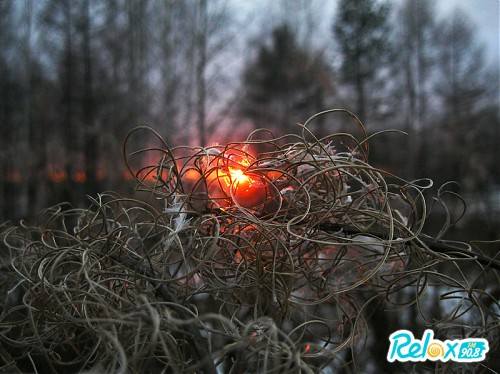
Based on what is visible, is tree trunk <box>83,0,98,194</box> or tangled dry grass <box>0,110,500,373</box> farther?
tree trunk <box>83,0,98,194</box>

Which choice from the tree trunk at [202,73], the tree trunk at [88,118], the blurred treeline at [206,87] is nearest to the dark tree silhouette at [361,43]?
the blurred treeline at [206,87]

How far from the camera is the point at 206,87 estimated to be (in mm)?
5840

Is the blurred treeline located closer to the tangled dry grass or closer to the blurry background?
the blurry background

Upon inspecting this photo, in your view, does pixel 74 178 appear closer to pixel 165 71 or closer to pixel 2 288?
pixel 165 71

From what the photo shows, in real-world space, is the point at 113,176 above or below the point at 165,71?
below

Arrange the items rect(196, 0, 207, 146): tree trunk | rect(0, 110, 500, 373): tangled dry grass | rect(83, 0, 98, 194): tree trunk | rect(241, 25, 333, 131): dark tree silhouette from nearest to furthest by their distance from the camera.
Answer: rect(0, 110, 500, 373): tangled dry grass
rect(196, 0, 207, 146): tree trunk
rect(83, 0, 98, 194): tree trunk
rect(241, 25, 333, 131): dark tree silhouette

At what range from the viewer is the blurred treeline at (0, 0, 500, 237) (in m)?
5.68

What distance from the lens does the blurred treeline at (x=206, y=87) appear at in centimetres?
568

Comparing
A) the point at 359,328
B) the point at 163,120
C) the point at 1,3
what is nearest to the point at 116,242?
the point at 359,328

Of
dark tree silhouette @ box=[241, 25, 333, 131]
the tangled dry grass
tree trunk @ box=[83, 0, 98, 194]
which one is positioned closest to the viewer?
the tangled dry grass

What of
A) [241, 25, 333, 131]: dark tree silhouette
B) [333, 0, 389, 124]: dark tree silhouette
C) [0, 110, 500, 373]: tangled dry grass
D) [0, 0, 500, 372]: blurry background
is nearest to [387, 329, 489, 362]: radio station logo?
[0, 110, 500, 373]: tangled dry grass

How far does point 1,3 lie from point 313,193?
701 cm

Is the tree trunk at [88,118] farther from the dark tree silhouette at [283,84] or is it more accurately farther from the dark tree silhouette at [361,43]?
the dark tree silhouette at [361,43]

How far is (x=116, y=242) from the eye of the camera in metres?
0.42
